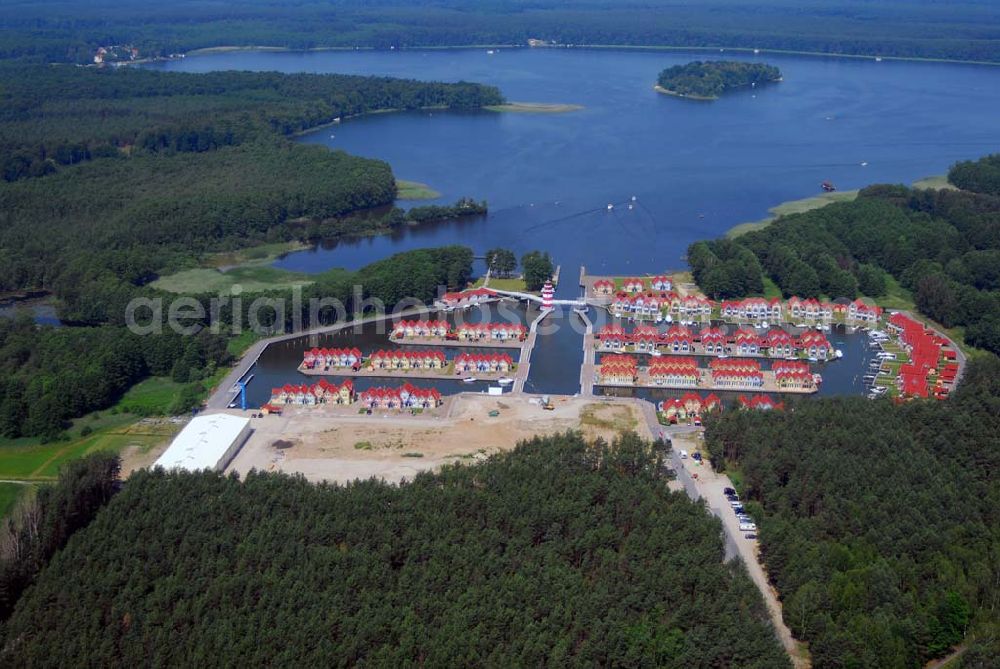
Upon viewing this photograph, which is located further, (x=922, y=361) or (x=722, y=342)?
(x=722, y=342)

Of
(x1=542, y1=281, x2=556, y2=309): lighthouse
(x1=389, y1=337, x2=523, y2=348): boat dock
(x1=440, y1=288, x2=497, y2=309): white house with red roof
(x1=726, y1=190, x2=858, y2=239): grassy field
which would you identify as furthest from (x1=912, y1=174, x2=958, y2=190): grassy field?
(x1=389, y1=337, x2=523, y2=348): boat dock

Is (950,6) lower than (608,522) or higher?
higher

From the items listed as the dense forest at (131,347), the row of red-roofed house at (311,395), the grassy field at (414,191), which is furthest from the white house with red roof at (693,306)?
the grassy field at (414,191)

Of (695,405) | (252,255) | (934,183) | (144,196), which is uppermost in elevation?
(934,183)

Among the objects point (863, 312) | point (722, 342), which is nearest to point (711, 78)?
point (863, 312)

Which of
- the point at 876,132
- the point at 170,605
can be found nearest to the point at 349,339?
the point at 170,605

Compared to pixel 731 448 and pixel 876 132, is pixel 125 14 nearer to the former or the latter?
pixel 876 132

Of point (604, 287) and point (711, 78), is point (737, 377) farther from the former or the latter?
point (711, 78)
